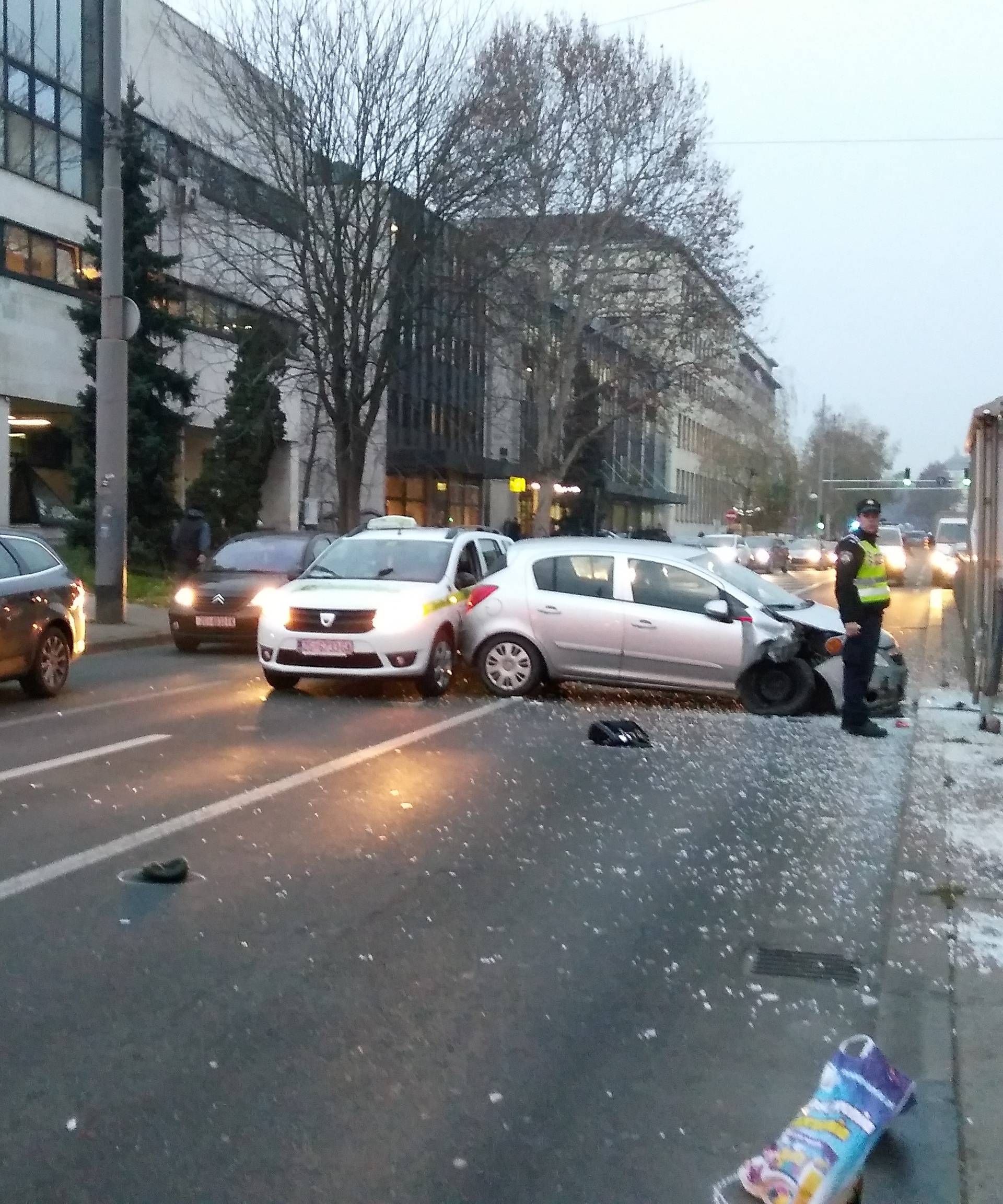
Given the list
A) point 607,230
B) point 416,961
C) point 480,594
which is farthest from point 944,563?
point 416,961

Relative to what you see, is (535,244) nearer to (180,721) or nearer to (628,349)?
(628,349)

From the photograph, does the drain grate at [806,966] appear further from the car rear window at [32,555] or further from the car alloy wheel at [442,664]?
the car rear window at [32,555]

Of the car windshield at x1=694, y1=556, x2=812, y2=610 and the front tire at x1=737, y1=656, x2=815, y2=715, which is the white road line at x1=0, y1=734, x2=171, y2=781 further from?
the car windshield at x1=694, y1=556, x2=812, y2=610

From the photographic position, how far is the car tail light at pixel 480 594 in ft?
46.3

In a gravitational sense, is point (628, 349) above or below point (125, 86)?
below

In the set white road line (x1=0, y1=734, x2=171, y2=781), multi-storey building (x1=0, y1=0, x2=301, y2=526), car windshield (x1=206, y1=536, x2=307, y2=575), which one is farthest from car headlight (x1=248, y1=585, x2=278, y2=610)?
multi-storey building (x1=0, y1=0, x2=301, y2=526)

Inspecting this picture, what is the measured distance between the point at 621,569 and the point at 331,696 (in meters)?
3.06

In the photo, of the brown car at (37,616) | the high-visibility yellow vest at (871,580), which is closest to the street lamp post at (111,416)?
the brown car at (37,616)

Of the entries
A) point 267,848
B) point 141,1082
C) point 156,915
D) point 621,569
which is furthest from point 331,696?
point 141,1082

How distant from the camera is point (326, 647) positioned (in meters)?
13.5

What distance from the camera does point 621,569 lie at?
13828 mm

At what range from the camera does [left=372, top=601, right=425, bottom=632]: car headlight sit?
1348 centimetres

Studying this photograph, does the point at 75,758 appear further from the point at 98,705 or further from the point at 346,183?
the point at 346,183

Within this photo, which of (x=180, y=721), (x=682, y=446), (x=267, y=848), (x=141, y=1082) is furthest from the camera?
(x=682, y=446)
